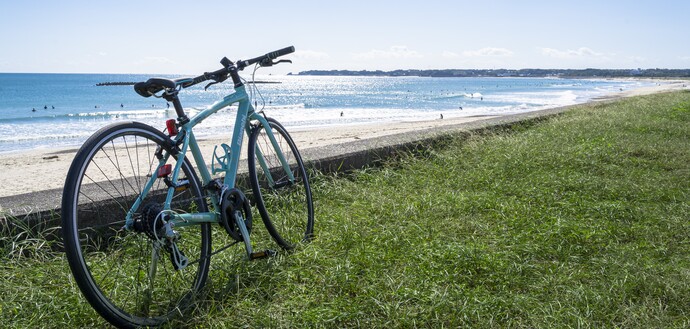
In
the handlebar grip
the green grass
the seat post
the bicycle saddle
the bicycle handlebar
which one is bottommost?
the green grass

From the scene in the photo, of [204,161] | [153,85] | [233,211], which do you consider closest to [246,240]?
[233,211]

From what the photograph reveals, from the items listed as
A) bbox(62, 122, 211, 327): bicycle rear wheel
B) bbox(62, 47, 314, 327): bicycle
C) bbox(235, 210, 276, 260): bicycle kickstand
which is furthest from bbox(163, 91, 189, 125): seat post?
bbox(235, 210, 276, 260): bicycle kickstand

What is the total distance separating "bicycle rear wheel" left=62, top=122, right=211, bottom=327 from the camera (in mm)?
1938

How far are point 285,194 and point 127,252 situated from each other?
1.12m

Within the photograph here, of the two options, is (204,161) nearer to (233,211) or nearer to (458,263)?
(233,211)

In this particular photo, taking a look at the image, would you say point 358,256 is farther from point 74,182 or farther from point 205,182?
point 74,182

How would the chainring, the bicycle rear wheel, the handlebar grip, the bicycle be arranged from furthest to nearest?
the handlebar grip
the chainring
the bicycle
the bicycle rear wheel

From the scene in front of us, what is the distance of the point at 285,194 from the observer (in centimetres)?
359

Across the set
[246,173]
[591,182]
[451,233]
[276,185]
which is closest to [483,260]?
[451,233]

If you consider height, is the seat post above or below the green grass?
above

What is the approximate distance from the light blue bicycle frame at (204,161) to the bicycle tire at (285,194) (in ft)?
0.27

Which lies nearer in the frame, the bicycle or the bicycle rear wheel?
the bicycle rear wheel

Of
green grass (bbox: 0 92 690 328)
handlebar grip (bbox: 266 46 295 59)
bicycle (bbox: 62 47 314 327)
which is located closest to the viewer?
bicycle (bbox: 62 47 314 327)

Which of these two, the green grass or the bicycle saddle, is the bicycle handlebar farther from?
the green grass
